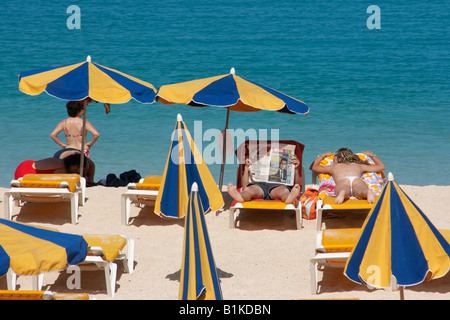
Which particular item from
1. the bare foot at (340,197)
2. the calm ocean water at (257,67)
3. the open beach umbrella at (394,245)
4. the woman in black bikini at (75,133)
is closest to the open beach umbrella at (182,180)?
the bare foot at (340,197)

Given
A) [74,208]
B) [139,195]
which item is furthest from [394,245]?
[74,208]

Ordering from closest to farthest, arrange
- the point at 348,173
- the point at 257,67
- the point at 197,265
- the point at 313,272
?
the point at 197,265 → the point at 313,272 → the point at 348,173 → the point at 257,67

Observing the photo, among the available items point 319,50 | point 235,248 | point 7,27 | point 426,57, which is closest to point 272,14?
point 319,50

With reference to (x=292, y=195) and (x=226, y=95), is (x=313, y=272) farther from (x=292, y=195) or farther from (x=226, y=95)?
(x=226, y=95)

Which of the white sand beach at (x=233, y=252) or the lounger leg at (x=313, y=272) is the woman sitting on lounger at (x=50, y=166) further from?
the lounger leg at (x=313, y=272)

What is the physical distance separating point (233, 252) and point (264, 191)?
1353mm

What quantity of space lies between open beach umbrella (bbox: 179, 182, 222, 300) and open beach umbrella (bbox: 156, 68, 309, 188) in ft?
11.3

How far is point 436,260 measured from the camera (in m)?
5.13

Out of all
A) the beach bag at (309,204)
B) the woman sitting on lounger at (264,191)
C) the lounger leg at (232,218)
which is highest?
the woman sitting on lounger at (264,191)

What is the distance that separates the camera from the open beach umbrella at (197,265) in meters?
5.08

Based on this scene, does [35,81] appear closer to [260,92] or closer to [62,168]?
[62,168]

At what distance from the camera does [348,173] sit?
898 centimetres

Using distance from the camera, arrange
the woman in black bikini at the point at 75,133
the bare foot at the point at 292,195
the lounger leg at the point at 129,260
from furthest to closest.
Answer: the woman in black bikini at the point at 75,133 → the bare foot at the point at 292,195 → the lounger leg at the point at 129,260

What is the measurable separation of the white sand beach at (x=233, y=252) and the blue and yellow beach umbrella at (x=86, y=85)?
145cm
